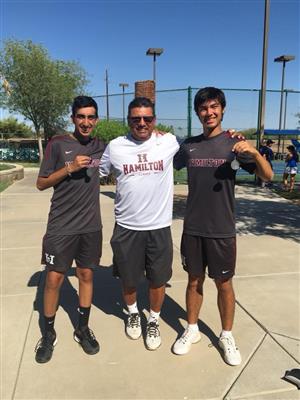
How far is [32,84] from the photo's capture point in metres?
25.6

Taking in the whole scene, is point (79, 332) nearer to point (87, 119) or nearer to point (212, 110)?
point (87, 119)

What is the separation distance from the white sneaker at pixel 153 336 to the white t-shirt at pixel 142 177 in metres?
0.81

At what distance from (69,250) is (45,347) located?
0.74 meters

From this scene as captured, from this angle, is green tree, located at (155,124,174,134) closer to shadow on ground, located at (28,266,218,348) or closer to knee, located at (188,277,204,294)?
shadow on ground, located at (28,266,218,348)

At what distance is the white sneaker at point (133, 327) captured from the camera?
123 inches

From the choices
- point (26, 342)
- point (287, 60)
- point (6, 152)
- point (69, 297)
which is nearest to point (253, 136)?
point (287, 60)

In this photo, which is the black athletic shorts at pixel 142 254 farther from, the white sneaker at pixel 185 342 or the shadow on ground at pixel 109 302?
the shadow on ground at pixel 109 302

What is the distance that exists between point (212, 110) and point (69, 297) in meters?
2.36

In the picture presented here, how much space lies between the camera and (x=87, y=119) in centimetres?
277

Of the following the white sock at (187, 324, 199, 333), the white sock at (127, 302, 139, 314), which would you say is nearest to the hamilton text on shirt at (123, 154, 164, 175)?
the white sock at (127, 302, 139, 314)

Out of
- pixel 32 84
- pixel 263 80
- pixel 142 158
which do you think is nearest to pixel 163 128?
pixel 263 80

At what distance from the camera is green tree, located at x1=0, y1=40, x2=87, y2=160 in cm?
2548

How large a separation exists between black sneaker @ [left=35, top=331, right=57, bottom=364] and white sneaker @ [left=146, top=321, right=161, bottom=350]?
0.71m

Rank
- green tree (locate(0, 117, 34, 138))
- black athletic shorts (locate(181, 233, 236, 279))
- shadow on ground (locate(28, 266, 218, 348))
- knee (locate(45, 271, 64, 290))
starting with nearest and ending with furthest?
black athletic shorts (locate(181, 233, 236, 279)), knee (locate(45, 271, 64, 290)), shadow on ground (locate(28, 266, 218, 348)), green tree (locate(0, 117, 34, 138))
